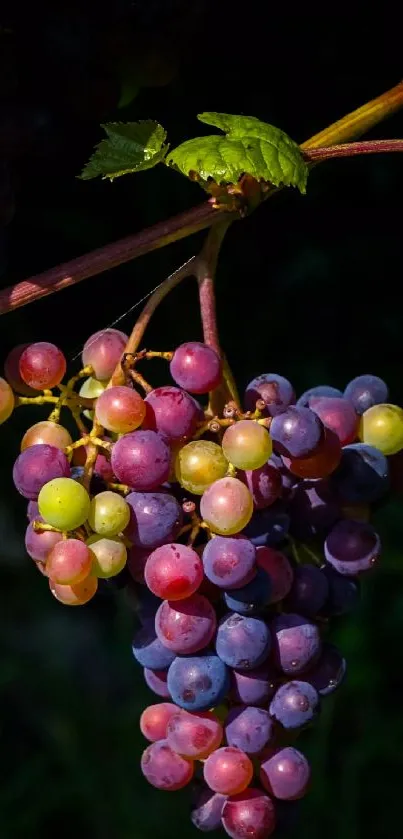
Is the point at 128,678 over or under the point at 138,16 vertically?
under

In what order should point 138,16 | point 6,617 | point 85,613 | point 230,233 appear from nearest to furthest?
point 138,16 → point 230,233 → point 6,617 → point 85,613

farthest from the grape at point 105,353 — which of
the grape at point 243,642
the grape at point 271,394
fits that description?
the grape at point 243,642

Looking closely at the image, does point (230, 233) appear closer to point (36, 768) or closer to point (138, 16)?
point (138, 16)

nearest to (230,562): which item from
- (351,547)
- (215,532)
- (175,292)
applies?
(215,532)

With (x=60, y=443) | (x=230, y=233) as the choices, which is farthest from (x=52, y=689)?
(x=60, y=443)

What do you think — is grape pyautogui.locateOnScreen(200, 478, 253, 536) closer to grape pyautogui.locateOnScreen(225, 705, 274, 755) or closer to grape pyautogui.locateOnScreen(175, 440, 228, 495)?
grape pyautogui.locateOnScreen(175, 440, 228, 495)

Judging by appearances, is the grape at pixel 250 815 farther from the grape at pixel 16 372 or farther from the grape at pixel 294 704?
the grape at pixel 16 372
